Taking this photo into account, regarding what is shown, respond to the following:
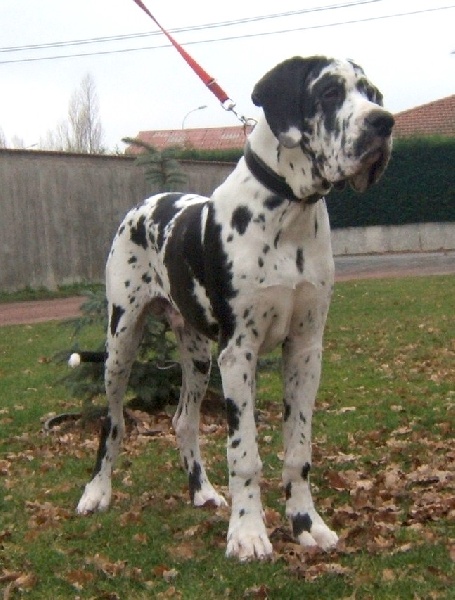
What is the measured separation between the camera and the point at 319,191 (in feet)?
16.9

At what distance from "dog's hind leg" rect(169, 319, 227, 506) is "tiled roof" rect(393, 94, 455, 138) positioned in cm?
4177

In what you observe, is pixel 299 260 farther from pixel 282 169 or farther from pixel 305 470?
pixel 305 470

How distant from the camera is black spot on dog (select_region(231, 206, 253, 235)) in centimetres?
524

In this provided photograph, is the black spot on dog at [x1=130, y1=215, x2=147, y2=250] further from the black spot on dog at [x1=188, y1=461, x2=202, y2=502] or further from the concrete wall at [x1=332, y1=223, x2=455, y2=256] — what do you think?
the concrete wall at [x1=332, y1=223, x2=455, y2=256]

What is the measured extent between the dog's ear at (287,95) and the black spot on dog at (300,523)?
176cm

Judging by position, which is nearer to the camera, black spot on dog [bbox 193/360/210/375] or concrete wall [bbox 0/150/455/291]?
black spot on dog [bbox 193/360/210/375]

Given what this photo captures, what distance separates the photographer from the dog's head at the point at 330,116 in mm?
4684

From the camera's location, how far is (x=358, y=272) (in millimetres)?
27344

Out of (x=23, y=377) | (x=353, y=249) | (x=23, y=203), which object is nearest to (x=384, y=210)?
(x=353, y=249)

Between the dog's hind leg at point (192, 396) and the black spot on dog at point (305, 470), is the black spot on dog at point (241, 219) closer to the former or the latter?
the black spot on dog at point (305, 470)

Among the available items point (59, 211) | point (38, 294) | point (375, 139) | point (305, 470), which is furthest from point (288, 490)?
point (59, 211)

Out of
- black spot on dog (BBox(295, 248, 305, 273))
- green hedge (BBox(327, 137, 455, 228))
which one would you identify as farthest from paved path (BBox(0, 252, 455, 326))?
black spot on dog (BBox(295, 248, 305, 273))

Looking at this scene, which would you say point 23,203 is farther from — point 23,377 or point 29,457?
point 29,457

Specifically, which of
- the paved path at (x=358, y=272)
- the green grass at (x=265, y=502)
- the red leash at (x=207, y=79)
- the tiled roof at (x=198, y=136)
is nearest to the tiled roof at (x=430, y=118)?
the tiled roof at (x=198, y=136)
